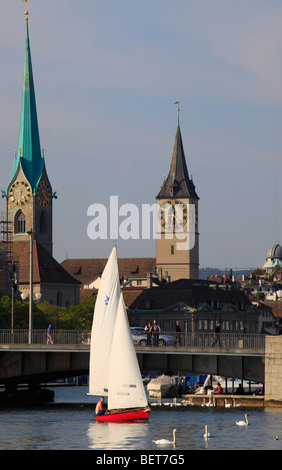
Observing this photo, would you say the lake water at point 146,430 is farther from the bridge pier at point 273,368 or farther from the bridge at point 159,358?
the bridge at point 159,358

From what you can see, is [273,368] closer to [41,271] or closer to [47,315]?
[47,315]

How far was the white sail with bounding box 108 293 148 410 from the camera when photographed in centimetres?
7006

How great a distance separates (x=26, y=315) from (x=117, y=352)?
71.2 metres

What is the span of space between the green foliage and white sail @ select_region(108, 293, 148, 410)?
67.1 meters

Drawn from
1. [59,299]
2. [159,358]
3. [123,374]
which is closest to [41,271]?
[59,299]

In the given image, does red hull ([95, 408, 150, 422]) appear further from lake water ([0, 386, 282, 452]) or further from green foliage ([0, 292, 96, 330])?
green foliage ([0, 292, 96, 330])

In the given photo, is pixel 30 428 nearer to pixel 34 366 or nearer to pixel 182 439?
pixel 182 439

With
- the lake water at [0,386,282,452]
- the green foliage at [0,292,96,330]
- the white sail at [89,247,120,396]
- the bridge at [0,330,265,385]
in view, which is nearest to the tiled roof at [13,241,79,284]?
the green foliage at [0,292,96,330]

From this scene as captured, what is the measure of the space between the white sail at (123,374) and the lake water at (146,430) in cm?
140

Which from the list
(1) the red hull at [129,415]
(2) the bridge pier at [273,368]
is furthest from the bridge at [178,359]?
(1) the red hull at [129,415]

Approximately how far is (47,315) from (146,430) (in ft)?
325

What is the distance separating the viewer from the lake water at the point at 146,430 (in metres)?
59.9

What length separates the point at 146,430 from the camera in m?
66.2
